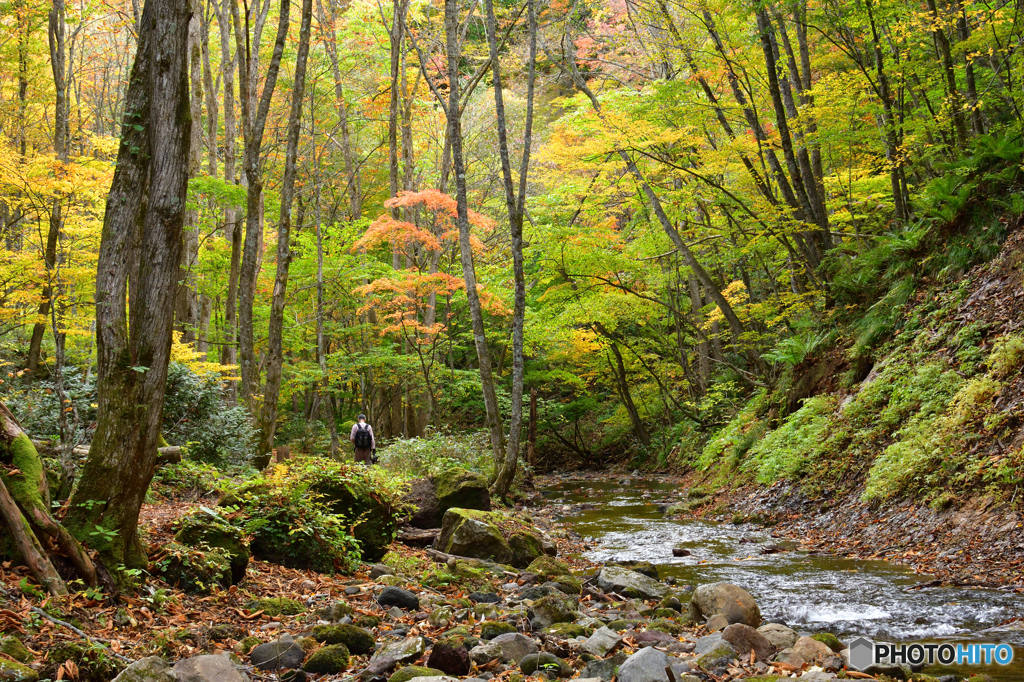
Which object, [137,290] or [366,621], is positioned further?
[366,621]

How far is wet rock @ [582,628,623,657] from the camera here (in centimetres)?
452

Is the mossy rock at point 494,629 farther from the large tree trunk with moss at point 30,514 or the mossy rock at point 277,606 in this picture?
the large tree trunk with moss at point 30,514

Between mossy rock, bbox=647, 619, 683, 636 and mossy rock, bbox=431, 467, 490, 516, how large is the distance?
14.8 feet

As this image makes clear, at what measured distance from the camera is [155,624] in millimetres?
4414

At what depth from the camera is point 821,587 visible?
5.99 metres

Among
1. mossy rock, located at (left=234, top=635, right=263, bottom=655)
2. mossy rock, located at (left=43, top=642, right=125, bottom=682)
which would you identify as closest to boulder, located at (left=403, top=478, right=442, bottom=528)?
mossy rock, located at (left=234, top=635, right=263, bottom=655)

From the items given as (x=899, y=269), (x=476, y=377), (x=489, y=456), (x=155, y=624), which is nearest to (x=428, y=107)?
(x=476, y=377)

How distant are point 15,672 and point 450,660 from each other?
2.26 meters

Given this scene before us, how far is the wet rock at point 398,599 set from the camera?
5.66m

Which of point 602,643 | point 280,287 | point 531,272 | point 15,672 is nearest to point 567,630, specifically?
point 602,643

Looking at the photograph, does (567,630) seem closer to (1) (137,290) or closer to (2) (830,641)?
(2) (830,641)

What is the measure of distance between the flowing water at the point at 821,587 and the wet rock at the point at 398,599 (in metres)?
2.86

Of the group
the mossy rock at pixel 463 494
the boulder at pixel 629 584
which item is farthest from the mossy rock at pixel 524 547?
the mossy rock at pixel 463 494

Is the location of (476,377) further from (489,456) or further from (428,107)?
(428,107)
